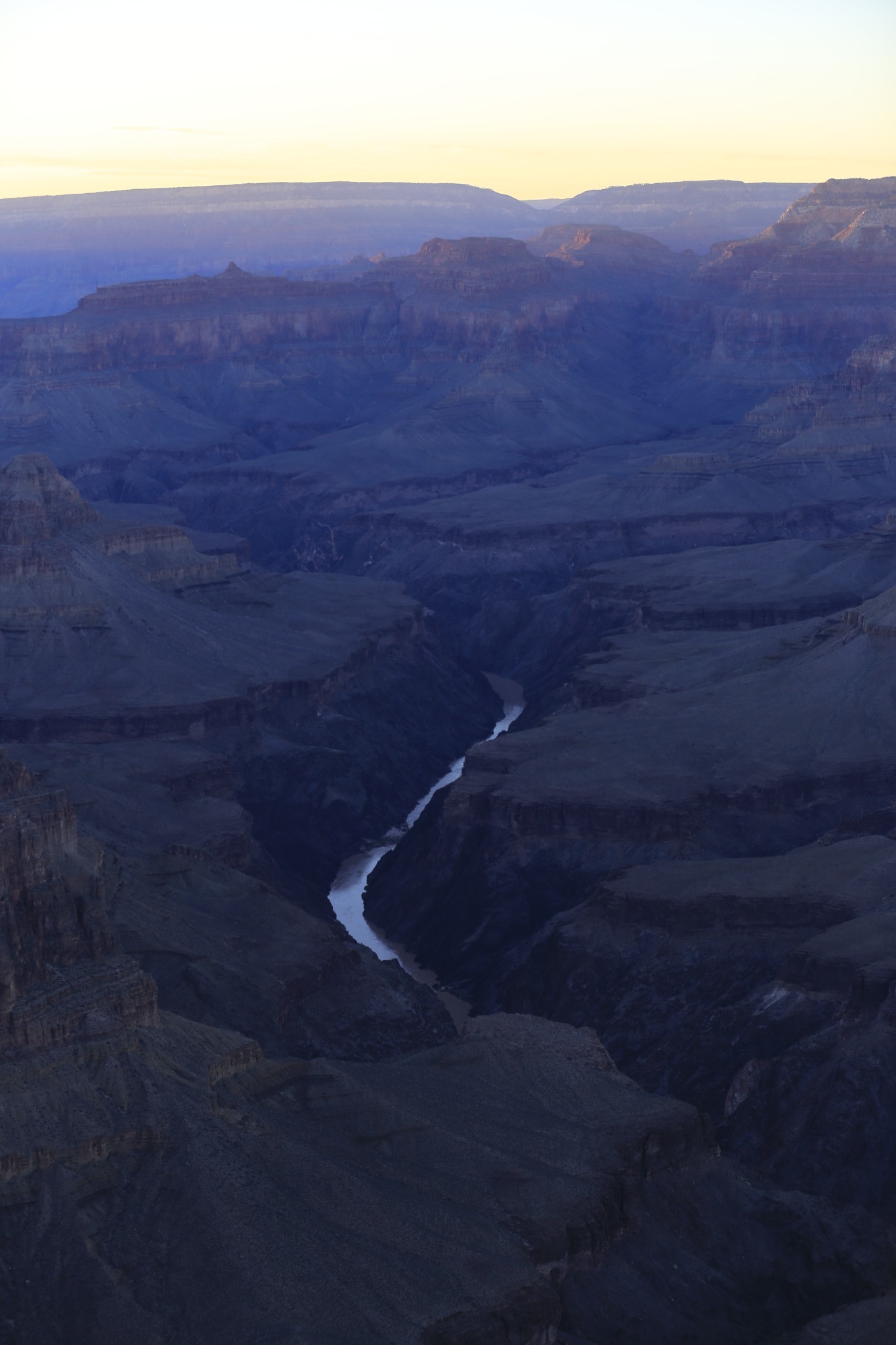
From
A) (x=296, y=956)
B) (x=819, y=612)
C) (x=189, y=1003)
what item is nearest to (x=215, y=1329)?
(x=189, y=1003)

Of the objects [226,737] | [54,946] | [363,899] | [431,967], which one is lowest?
[363,899]

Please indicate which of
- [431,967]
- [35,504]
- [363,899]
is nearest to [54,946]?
[431,967]

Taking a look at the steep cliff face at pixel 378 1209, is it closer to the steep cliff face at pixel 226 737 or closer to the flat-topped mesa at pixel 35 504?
the steep cliff face at pixel 226 737

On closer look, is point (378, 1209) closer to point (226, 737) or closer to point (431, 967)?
point (431, 967)

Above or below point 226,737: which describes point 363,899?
below

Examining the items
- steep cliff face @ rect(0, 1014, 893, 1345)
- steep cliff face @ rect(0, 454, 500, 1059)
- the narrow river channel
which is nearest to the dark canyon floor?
steep cliff face @ rect(0, 1014, 893, 1345)

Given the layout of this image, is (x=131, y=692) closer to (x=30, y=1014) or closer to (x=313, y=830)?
(x=313, y=830)

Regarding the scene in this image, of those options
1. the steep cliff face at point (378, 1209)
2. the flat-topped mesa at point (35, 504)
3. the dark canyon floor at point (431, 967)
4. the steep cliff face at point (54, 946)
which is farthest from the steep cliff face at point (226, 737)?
the steep cliff face at point (378, 1209)
